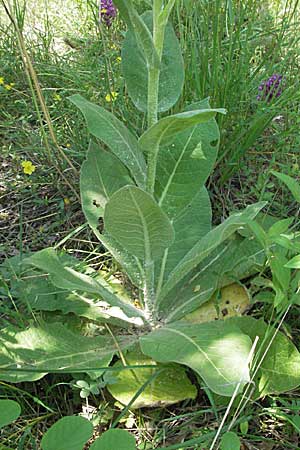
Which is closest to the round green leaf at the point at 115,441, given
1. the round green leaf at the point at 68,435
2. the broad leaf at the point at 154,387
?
the round green leaf at the point at 68,435

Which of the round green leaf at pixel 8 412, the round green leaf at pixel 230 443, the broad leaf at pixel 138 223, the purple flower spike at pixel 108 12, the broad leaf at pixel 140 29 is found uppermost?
the purple flower spike at pixel 108 12

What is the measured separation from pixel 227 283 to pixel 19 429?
0.67m

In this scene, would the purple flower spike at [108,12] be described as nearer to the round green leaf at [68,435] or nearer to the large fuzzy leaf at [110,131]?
the large fuzzy leaf at [110,131]

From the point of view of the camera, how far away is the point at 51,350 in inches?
55.7

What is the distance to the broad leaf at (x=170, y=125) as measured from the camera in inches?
45.0

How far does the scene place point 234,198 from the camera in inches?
77.0

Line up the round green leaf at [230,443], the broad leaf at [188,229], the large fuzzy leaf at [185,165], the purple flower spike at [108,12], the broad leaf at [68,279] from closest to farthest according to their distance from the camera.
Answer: the round green leaf at [230,443], the broad leaf at [68,279], the large fuzzy leaf at [185,165], the broad leaf at [188,229], the purple flower spike at [108,12]

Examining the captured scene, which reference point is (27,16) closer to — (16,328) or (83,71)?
(83,71)

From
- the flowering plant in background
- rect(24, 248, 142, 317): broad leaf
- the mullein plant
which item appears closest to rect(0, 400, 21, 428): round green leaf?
the mullein plant

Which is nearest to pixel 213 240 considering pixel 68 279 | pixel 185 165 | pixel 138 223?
pixel 138 223

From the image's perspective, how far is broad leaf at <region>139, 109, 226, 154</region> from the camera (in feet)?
3.75

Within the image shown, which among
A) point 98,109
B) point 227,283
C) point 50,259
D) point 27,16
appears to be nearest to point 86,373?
point 50,259

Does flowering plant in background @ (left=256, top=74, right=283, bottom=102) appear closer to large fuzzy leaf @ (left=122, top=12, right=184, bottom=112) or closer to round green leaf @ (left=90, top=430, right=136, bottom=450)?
large fuzzy leaf @ (left=122, top=12, right=184, bottom=112)

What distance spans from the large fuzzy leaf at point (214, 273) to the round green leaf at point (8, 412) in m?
0.65
